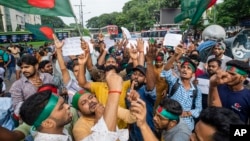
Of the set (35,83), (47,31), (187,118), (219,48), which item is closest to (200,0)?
(219,48)

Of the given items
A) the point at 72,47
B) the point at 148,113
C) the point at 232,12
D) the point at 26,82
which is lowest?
the point at 148,113

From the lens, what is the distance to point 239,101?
294 centimetres

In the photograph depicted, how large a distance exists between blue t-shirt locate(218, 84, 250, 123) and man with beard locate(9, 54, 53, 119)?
7.70 ft

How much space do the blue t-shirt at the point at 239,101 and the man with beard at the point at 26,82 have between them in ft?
7.70

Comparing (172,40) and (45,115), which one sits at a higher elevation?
(172,40)

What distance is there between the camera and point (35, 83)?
3.61 m

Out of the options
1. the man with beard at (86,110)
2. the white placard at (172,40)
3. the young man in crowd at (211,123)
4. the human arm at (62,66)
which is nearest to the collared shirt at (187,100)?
the white placard at (172,40)

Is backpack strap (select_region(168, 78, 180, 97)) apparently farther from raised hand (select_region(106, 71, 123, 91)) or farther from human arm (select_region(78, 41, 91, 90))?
raised hand (select_region(106, 71, 123, 91))

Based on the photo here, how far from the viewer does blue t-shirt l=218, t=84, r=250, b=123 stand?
2914 millimetres

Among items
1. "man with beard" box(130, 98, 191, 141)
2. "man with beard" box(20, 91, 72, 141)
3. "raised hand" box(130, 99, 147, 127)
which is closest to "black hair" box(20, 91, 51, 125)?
"man with beard" box(20, 91, 72, 141)

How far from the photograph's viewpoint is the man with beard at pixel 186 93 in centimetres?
314

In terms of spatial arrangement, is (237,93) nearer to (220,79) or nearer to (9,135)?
(220,79)

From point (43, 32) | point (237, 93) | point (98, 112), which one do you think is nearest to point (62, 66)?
point (98, 112)

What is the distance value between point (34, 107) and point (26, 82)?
66.3 inches
